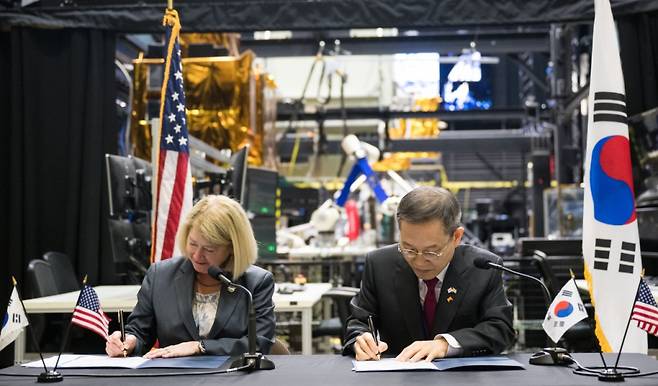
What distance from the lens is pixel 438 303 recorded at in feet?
9.77

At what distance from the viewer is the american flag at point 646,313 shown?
2.43 meters

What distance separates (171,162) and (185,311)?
5.92ft

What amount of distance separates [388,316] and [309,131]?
11743 mm

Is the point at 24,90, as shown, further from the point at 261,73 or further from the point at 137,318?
the point at 137,318

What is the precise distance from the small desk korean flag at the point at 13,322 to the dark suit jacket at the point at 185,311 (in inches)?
21.3

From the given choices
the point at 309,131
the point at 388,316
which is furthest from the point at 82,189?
the point at 309,131

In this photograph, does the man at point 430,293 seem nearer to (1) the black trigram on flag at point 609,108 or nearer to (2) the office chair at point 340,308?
(2) the office chair at point 340,308

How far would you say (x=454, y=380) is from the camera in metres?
2.25

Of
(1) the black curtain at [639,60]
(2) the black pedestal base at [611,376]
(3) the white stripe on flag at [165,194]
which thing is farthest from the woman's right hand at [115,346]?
(1) the black curtain at [639,60]

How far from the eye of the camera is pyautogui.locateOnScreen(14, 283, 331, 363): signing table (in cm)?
419

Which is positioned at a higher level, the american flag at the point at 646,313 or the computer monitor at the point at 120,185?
the computer monitor at the point at 120,185

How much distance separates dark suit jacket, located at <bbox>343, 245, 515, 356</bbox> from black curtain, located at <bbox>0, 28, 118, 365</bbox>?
323 centimetres

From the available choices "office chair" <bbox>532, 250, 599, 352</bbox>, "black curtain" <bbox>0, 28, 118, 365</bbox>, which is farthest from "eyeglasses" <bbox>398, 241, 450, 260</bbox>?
"black curtain" <bbox>0, 28, 118, 365</bbox>

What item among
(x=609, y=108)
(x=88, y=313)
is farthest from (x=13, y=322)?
(x=609, y=108)
